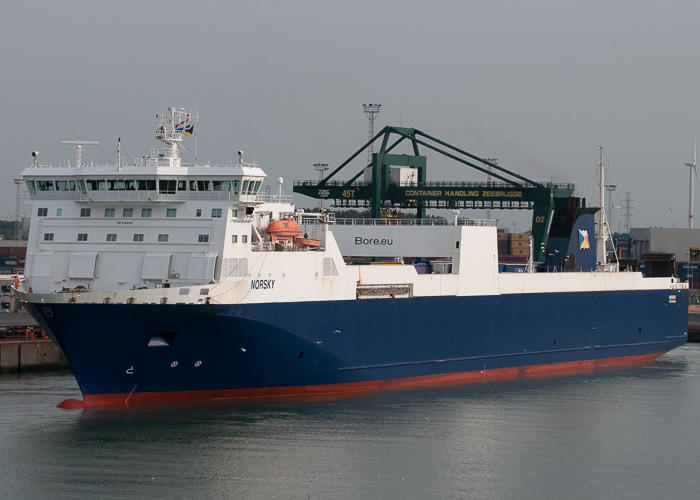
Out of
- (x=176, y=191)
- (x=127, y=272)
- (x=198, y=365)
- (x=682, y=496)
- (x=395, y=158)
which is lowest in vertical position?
(x=682, y=496)

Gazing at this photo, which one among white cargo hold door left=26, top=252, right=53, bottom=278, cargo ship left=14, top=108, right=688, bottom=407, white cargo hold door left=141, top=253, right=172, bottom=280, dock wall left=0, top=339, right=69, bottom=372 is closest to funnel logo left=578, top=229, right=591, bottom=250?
cargo ship left=14, top=108, right=688, bottom=407

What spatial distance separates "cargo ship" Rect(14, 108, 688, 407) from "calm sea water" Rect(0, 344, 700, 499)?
109cm

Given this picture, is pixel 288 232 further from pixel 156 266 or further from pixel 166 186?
pixel 156 266

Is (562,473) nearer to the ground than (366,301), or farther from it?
nearer to the ground

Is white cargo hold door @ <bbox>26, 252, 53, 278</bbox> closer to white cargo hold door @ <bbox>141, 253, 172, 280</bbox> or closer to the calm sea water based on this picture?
white cargo hold door @ <bbox>141, 253, 172, 280</bbox>

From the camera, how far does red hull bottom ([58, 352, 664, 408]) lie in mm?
26281

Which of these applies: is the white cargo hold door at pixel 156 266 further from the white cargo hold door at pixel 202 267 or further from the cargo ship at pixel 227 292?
the white cargo hold door at pixel 202 267

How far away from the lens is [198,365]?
26422mm

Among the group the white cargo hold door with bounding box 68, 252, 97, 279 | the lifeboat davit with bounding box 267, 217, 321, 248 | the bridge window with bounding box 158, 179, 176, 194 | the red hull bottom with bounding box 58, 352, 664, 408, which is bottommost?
the red hull bottom with bounding box 58, 352, 664, 408

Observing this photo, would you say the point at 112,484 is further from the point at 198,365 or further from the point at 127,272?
the point at 127,272

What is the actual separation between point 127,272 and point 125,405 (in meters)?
3.64

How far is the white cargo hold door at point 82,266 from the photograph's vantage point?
1074 inches

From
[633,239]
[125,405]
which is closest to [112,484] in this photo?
[125,405]

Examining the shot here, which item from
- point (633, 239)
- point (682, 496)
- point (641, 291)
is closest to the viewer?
point (682, 496)
